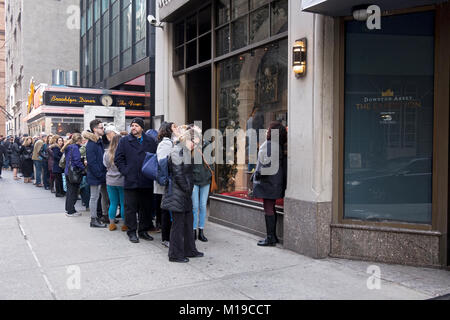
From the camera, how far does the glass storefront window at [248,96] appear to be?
23.1ft

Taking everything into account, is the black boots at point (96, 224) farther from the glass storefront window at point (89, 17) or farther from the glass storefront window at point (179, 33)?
the glass storefront window at point (89, 17)

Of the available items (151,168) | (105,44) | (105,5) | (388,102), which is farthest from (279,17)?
(105,5)

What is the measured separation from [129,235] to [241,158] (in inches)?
100.0

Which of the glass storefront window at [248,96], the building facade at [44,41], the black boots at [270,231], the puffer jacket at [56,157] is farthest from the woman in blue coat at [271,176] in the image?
the building facade at [44,41]

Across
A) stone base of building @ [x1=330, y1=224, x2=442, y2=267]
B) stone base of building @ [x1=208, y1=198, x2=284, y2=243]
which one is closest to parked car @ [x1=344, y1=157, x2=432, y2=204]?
stone base of building @ [x1=330, y1=224, x2=442, y2=267]

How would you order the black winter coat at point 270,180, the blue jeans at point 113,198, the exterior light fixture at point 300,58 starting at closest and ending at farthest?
the exterior light fixture at point 300,58
the black winter coat at point 270,180
the blue jeans at point 113,198

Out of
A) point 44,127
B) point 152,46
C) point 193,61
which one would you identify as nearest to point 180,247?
point 193,61

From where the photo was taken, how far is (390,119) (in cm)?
571

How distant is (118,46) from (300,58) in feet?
50.5

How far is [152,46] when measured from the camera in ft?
50.3

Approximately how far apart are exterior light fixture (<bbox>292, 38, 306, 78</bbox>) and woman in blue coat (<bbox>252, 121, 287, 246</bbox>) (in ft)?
3.01

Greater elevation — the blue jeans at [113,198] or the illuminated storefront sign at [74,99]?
the illuminated storefront sign at [74,99]

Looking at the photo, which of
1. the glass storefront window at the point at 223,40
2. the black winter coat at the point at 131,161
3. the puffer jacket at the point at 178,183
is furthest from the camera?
the glass storefront window at the point at 223,40

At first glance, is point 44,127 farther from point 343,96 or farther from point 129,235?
point 343,96
